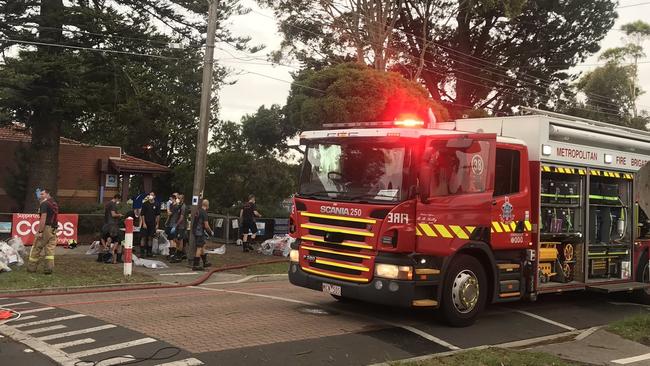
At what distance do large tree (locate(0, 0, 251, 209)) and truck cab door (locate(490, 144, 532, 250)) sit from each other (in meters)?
15.0

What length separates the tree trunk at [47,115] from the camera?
20.3 metres

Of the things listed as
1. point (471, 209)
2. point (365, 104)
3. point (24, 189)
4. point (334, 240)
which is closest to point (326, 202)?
point (334, 240)

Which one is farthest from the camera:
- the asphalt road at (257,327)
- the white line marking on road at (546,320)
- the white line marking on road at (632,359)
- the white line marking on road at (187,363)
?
the white line marking on road at (546,320)

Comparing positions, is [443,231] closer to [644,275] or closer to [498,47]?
[644,275]

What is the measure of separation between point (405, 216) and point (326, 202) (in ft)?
4.10

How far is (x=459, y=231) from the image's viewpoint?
8.22 meters

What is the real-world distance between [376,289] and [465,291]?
4.50 ft

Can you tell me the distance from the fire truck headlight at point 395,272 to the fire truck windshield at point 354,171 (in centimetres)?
89

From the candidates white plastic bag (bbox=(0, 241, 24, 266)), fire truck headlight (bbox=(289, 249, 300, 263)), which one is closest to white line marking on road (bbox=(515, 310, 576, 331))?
fire truck headlight (bbox=(289, 249, 300, 263))

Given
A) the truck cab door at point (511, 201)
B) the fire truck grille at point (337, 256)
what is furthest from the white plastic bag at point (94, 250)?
the truck cab door at point (511, 201)

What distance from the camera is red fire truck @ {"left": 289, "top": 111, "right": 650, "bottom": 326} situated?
7863 mm

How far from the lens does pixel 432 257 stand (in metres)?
8.00

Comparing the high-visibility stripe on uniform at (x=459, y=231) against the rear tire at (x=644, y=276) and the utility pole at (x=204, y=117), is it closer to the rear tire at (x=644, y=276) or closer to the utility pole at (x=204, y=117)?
the rear tire at (x=644, y=276)

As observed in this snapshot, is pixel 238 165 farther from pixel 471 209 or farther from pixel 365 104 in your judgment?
pixel 471 209
